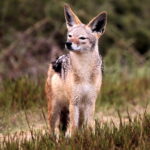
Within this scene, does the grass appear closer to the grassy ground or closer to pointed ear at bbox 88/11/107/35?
the grassy ground

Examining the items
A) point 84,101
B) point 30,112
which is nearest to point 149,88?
point 30,112

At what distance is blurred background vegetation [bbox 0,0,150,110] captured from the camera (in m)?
10.1

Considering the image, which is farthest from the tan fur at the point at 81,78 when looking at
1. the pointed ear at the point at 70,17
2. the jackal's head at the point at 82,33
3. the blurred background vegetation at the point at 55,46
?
the blurred background vegetation at the point at 55,46

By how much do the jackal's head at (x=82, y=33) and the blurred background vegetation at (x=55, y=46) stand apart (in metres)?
2.18

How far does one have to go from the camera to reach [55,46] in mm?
14422

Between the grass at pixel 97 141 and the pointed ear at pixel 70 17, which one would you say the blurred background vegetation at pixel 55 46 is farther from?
the grass at pixel 97 141

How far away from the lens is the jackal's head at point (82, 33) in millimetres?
7168

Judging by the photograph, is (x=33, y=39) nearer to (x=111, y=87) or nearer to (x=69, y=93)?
(x=111, y=87)

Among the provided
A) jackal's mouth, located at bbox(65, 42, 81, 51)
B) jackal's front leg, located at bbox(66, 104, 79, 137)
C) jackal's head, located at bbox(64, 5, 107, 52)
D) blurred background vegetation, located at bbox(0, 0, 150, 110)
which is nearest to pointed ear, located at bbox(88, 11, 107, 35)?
jackal's head, located at bbox(64, 5, 107, 52)

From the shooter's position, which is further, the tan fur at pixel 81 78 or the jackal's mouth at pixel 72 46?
the tan fur at pixel 81 78

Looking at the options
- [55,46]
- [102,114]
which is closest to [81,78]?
[102,114]

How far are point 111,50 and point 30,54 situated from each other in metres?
2.36

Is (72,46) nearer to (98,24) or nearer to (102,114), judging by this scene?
(98,24)

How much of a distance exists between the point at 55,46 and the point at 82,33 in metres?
7.11
